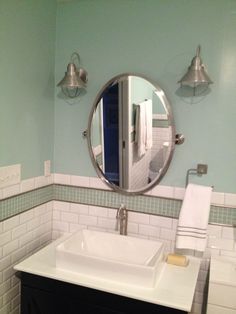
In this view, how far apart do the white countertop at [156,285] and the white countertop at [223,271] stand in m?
0.10

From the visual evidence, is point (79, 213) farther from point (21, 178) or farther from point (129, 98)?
point (129, 98)

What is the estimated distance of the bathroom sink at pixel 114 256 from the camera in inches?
55.4

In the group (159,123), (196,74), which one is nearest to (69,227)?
(159,123)

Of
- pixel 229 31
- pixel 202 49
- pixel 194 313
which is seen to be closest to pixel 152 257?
pixel 194 313

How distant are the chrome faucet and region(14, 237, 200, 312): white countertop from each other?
360 mm

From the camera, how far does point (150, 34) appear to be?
179cm

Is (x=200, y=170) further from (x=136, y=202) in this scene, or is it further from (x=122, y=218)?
(x=122, y=218)

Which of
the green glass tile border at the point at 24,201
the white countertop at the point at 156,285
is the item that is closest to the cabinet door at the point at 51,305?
the white countertop at the point at 156,285

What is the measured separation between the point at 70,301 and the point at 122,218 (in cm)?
58

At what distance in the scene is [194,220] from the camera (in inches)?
65.7

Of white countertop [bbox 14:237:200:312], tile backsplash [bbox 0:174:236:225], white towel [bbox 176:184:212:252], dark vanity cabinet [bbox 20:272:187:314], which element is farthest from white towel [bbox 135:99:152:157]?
dark vanity cabinet [bbox 20:272:187:314]

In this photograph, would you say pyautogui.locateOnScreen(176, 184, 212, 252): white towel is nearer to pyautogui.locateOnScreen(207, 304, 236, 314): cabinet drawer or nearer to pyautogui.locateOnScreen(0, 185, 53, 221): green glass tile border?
pyautogui.locateOnScreen(207, 304, 236, 314): cabinet drawer

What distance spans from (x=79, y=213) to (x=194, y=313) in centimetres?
99

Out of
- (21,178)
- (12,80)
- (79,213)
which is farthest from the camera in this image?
(79,213)
